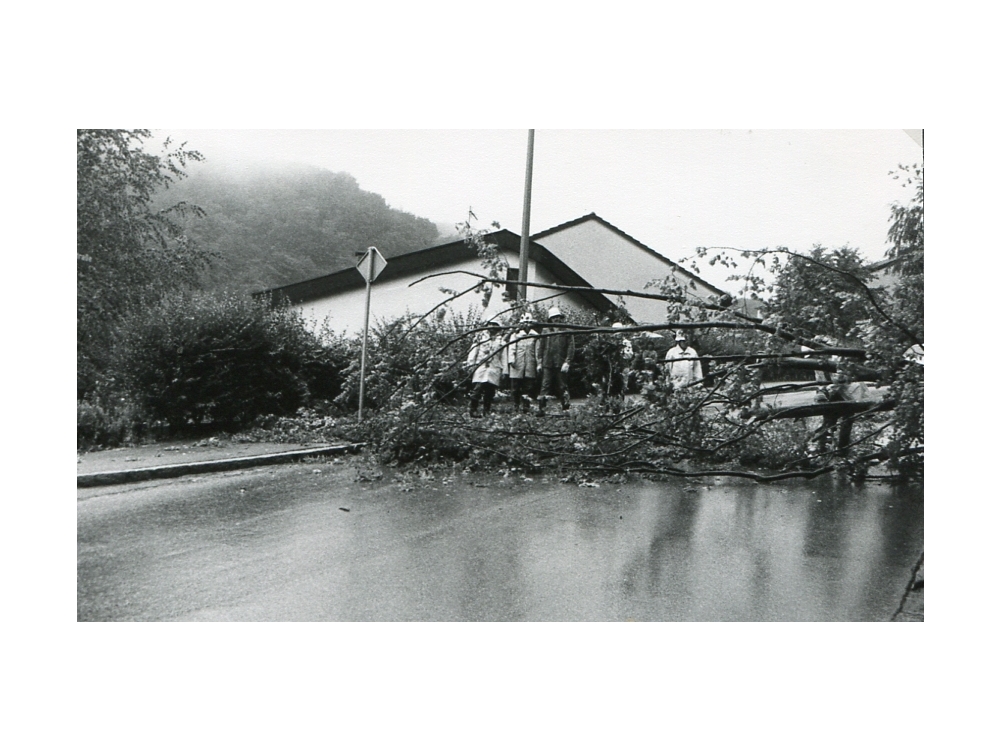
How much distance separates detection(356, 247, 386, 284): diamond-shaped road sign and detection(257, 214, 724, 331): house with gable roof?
27 mm

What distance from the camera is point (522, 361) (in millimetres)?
4246

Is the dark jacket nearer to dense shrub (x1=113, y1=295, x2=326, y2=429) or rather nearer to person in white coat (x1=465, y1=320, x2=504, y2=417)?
person in white coat (x1=465, y1=320, x2=504, y2=417)

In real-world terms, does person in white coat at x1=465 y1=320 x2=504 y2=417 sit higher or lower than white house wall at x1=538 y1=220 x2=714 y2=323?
lower

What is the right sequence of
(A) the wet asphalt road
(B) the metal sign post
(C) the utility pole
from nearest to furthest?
1. (A) the wet asphalt road
2. (C) the utility pole
3. (B) the metal sign post

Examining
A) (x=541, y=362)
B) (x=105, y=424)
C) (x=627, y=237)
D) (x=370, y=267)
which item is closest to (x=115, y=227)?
(x=105, y=424)

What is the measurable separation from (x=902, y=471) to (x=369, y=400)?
285 cm

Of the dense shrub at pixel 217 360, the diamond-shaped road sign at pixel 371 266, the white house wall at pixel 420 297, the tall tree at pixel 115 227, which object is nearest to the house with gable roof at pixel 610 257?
the white house wall at pixel 420 297

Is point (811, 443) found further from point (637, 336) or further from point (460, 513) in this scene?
point (460, 513)

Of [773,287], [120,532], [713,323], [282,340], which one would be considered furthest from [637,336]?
[120,532]

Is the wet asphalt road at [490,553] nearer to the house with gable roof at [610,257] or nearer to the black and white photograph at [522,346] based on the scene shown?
the black and white photograph at [522,346]

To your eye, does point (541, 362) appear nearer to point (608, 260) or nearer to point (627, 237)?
point (608, 260)

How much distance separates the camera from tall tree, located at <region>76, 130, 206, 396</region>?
3.95m

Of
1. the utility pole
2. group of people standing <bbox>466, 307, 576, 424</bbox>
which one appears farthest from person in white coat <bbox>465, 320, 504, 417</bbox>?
the utility pole

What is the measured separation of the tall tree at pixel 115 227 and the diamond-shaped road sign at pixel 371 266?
88cm
